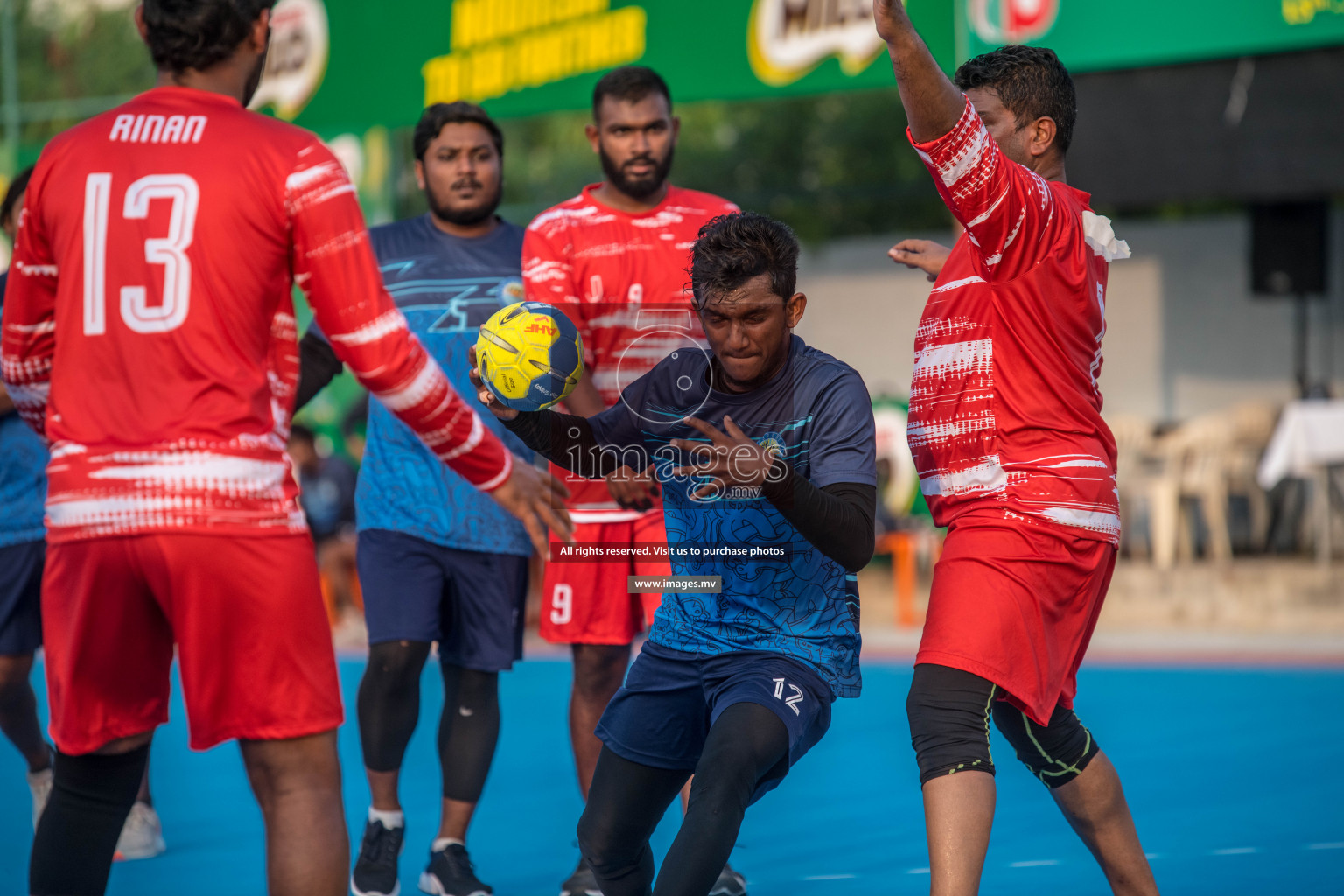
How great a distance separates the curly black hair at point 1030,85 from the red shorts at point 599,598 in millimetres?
1692

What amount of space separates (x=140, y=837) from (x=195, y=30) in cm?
319

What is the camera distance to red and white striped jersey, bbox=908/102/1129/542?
316 cm

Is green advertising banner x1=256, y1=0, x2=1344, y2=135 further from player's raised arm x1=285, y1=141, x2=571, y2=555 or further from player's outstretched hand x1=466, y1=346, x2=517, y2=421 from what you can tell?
player's raised arm x1=285, y1=141, x2=571, y2=555

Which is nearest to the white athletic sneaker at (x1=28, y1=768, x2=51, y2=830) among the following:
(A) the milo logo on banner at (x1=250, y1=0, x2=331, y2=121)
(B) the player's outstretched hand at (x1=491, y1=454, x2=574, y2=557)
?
(B) the player's outstretched hand at (x1=491, y1=454, x2=574, y2=557)

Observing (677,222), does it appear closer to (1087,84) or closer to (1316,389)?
(1087,84)

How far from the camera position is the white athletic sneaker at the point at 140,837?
4852 millimetres

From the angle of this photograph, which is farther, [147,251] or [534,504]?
[534,504]

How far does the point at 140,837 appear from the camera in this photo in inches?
192

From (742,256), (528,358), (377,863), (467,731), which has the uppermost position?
(742,256)

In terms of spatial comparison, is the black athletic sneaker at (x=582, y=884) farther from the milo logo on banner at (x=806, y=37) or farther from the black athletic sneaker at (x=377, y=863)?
the milo logo on banner at (x=806, y=37)

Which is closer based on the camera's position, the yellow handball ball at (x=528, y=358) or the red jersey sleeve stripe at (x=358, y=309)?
the red jersey sleeve stripe at (x=358, y=309)

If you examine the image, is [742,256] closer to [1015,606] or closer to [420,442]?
[1015,606]

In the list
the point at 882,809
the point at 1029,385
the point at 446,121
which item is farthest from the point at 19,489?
the point at 1029,385

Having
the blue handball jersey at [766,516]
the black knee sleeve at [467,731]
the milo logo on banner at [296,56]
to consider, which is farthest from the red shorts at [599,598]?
the milo logo on banner at [296,56]
